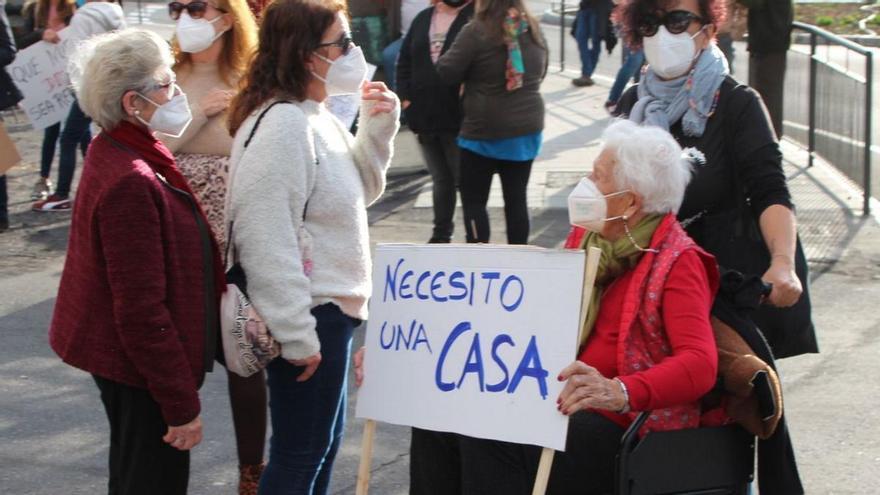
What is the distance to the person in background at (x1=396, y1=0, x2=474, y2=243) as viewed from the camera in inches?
316

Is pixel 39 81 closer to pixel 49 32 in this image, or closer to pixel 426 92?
pixel 49 32

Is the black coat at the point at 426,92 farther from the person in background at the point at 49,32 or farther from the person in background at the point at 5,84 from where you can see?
the person in background at the point at 49,32

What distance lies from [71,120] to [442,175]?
9.93ft

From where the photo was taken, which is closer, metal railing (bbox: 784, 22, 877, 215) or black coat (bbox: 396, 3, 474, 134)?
black coat (bbox: 396, 3, 474, 134)

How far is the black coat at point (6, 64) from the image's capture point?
28.9ft

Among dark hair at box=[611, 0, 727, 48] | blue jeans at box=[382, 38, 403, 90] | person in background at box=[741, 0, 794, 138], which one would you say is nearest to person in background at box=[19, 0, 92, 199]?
blue jeans at box=[382, 38, 403, 90]

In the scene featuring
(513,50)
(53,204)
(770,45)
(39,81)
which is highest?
(513,50)

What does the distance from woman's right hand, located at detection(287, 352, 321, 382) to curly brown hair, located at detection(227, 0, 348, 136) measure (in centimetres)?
68

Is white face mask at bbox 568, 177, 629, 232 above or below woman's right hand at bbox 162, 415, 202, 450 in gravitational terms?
above

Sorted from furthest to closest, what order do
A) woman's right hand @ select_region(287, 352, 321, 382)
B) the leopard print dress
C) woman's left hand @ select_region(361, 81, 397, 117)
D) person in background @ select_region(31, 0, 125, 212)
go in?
person in background @ select_region(31, 0, 125, 212) < the leopard print dress < woman's left hand @ select_region(361, 81, 397, 117) < woman's right hand @ select_region(287, 352, 321, 382)

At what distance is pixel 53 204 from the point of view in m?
9.78

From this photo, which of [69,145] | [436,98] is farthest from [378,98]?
[69,145]

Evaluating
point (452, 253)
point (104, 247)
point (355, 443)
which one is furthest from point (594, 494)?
point (355, 443)

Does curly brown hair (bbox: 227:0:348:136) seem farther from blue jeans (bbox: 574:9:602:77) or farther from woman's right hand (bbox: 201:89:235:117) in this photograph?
blue jeans (bbox: 574:9:602:77)
